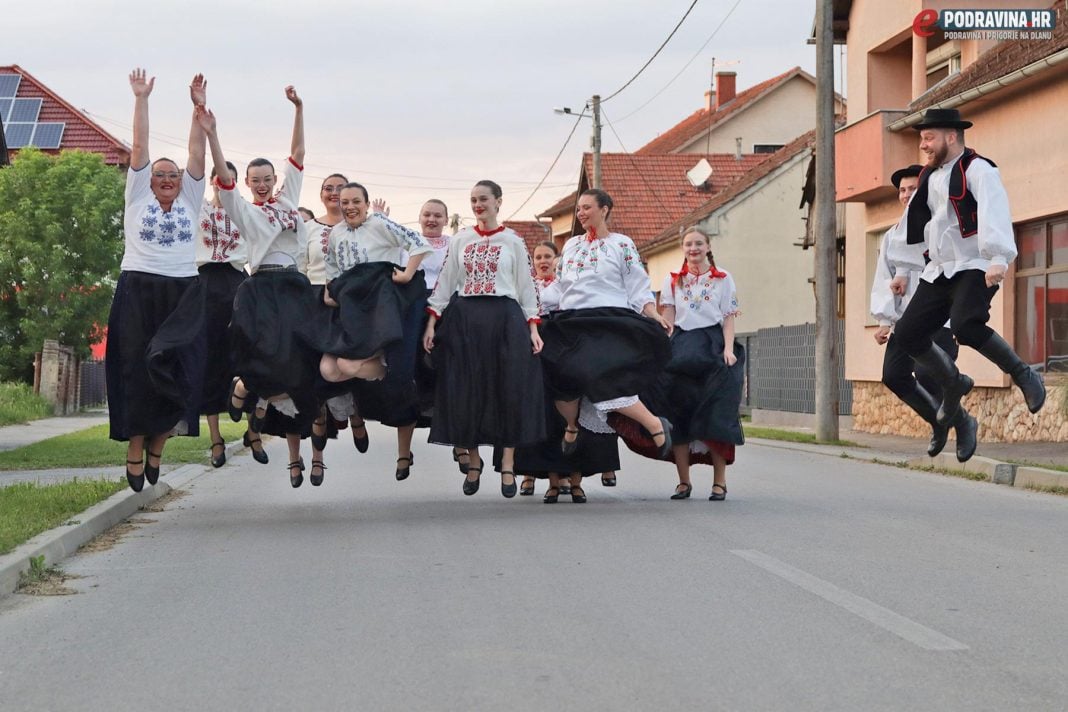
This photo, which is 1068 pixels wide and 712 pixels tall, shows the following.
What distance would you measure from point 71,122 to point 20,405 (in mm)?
31466

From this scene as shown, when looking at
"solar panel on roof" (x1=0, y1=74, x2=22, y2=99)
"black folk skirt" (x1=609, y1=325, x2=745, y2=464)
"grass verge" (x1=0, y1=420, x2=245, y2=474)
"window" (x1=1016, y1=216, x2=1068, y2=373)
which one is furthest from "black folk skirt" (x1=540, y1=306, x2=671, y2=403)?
"solar panel on roof" (x1=0, y1=74, x2=22, y2=99)

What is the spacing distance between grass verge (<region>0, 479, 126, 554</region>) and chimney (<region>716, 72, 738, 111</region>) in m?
54.9

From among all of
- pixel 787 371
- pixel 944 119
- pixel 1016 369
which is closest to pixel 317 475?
pixel 1016 369

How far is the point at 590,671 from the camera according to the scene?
531 cm

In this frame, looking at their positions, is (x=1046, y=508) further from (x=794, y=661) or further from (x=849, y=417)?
(x=849, y=417)

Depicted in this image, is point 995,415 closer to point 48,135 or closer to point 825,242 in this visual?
point 825,242

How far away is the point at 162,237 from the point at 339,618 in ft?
13.9

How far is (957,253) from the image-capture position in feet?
31.4

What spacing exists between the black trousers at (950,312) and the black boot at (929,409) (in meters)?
0.46

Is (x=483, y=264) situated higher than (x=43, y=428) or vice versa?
(x=483, y=264)

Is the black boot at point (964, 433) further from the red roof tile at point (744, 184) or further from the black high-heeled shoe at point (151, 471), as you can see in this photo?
the red roof tile at point (744, 184)

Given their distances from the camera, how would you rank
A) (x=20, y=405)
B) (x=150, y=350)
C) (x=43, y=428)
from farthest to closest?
(x=20, y=405) → (x=43, y=428) → (x=150, y=350)

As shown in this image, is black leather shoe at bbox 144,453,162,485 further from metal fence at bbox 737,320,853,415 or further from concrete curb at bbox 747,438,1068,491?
metal fence at bbox 737,320,853,415

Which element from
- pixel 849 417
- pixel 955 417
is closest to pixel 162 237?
pixel 955 417
